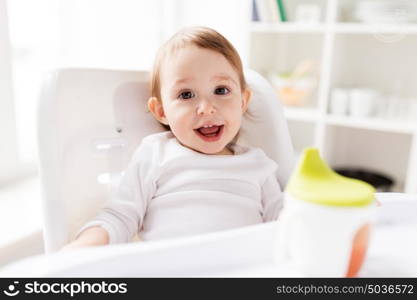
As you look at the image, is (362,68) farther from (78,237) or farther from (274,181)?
(78,237)

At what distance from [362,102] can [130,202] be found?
4.22 ft

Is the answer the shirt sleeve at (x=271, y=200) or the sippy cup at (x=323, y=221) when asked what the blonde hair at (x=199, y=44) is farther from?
the sippy cup at (x=323, y=221)

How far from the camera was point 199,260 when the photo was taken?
460 millimetres

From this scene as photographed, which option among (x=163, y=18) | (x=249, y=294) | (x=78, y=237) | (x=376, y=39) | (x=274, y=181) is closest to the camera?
(x=249, y=294)

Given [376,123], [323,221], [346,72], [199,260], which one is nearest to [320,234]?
[323,221]

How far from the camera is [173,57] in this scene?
2.34 ft

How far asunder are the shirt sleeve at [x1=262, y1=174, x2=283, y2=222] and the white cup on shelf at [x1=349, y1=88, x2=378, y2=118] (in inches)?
42.7

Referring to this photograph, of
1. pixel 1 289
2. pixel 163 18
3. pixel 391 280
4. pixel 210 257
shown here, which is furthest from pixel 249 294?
pixel 163 18

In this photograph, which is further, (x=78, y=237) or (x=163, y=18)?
(x=163, y=18)

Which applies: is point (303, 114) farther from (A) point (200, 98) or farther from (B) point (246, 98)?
(A) point (200, 98)

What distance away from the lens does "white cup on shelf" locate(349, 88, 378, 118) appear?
1702 mm

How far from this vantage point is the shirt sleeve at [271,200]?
0.75 meters

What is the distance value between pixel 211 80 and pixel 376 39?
56.1 inches

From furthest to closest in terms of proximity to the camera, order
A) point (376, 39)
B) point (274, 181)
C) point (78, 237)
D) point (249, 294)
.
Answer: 1. point (376, 39)
2. point (274, 181)
3. point (78, 237)
4. point (249, 294)
